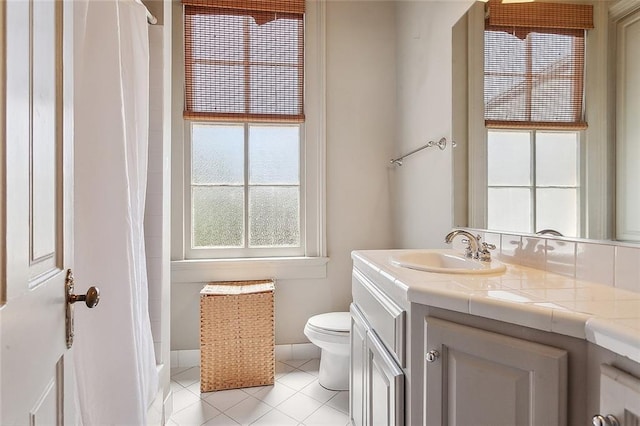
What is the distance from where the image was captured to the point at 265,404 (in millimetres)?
1812

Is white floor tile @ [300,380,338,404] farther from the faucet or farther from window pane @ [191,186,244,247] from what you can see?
the faucet

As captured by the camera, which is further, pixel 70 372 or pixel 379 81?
pixel 379 81

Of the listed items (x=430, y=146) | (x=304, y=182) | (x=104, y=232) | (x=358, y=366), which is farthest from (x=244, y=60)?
(x=358, y=366)

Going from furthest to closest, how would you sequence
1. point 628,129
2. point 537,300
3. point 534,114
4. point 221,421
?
point 221,421 < point 534,114 < point 628,129 < point 537,300

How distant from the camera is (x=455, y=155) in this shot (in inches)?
61.2

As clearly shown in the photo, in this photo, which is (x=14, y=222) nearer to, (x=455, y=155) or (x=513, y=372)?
(x=513, y=372)

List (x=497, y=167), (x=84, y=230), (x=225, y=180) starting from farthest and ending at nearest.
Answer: (x=225, y=180) → (x=497, y=167) → (x=84, y=230)

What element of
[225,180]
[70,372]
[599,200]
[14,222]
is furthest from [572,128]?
[225,180]

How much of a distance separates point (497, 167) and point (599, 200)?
0.43 m

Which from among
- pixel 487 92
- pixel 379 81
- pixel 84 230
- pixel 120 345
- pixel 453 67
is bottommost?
pixel 120 345

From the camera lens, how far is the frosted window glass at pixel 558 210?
3.28ft

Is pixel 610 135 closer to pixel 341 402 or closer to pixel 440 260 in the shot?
pixel 440 260

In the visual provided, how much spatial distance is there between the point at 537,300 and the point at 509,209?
65 centimetres

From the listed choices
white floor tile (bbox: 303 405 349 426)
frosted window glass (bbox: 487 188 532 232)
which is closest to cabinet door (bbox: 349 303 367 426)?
white floor tile (bbox: 303 405 349 426)
